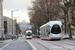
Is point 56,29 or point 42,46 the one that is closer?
point 42,46

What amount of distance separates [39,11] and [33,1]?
4.75 m

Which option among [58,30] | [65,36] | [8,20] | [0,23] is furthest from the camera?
[8,20]

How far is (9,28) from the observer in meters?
148

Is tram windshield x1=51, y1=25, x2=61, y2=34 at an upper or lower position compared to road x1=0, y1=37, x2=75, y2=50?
upper

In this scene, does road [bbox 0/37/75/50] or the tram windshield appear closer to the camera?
road [bbox 0/37/75/50]

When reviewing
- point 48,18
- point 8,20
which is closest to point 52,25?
point 48,18

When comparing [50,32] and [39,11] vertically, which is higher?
[39,11]

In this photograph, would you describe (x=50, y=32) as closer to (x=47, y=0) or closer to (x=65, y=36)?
(x=65, y=36)

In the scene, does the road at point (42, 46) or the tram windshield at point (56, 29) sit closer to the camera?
the road at point (42, 46)

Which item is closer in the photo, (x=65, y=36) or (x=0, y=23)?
(x=65, y=36)

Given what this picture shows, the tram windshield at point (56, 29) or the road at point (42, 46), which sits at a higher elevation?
the tram windshield at point (56, 29)

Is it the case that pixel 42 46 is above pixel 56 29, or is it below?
below

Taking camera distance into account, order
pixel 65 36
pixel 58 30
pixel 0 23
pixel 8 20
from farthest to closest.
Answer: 1. pixel 8 20
2. pixel 0 23
3. pixel 65 36
4. pixel 58 30

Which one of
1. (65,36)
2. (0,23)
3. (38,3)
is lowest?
(65,36)
